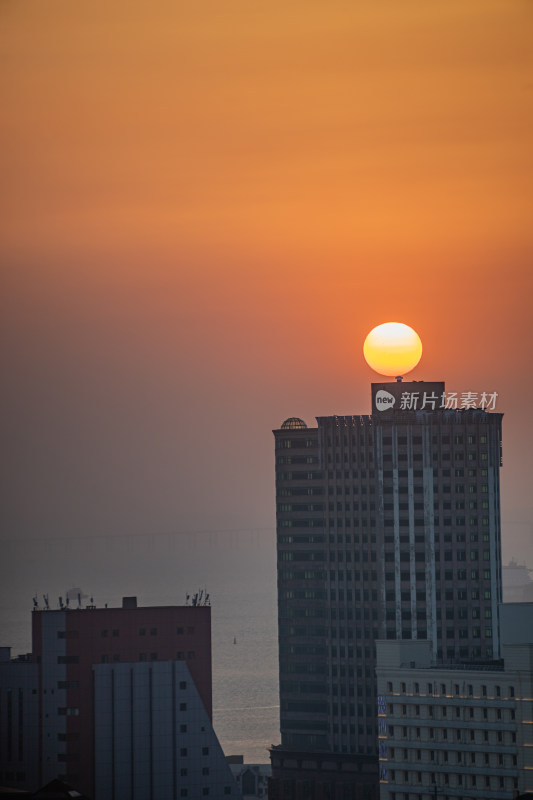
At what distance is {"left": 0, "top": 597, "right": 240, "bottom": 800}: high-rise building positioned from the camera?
75.1 meters

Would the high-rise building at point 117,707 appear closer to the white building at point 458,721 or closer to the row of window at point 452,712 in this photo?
the white building at point 458,721

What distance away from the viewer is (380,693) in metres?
71.2

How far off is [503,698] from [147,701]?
20852mm

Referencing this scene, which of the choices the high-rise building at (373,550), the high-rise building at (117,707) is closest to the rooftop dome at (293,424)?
the high-rise building at (373,550)

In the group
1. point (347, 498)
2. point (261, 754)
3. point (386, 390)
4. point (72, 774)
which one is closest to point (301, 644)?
point (347, 498)

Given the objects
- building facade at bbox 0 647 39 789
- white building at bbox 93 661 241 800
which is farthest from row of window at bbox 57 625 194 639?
white building at bbox 93 661 241 800

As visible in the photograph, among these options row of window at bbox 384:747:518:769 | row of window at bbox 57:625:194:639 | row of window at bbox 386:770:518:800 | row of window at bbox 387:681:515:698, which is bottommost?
row of window at bbox 386:770:518:800

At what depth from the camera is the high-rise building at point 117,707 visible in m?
75.1

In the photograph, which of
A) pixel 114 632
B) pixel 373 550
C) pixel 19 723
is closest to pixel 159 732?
pixel 114 632

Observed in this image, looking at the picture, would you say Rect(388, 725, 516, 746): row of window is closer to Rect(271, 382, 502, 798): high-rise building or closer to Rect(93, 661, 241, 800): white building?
Rect(93, 661, 241, 800): white building

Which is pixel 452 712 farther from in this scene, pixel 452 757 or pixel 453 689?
pixel 452 757

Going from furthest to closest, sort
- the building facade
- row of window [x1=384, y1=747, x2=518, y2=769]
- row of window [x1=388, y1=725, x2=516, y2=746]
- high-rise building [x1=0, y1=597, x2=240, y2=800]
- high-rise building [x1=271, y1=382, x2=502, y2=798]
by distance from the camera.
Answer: high-rise building [x1=271, y1=382, x2=502, y2=798]
the building facade
high-rise building [x1=0, y1=597, x2=240, y2=800]
row of window [x1=388, y1=725, x2=516, y2=746]
row of window [x1=384, y1=747, x2=518, y2=769]

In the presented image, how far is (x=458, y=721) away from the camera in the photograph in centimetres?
6888

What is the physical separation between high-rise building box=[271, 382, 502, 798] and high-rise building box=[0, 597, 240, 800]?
19.3 meters
